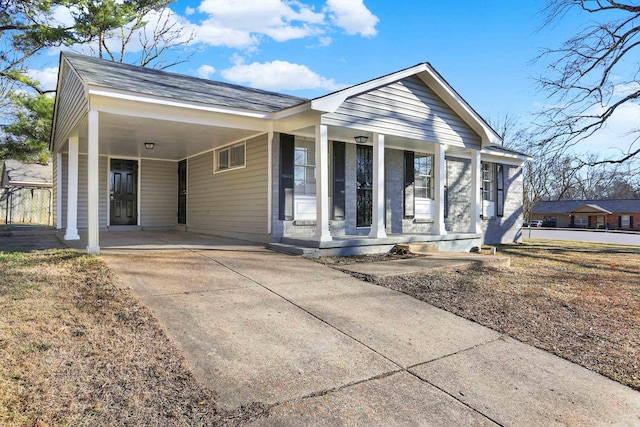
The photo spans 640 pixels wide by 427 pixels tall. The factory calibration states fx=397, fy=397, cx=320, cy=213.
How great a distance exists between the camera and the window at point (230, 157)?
31.4 feet

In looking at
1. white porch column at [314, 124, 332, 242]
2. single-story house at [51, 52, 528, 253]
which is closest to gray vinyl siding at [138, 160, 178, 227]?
single-story house at [51, 52, 528, 253]

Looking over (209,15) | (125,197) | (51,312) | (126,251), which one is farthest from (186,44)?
(51,312)

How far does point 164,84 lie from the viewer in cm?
787

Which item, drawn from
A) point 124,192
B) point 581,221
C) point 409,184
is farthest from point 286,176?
point 581,221

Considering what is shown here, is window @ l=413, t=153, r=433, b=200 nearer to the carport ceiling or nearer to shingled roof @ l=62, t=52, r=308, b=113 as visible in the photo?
shingled roof @ l=62, t=52, r=308, b=113

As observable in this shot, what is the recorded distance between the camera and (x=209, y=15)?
67.2 feet

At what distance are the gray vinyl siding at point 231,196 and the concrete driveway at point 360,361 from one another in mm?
3949

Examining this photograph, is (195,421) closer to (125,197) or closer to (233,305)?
(233,305)

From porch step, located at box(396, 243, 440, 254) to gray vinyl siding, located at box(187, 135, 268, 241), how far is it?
114 inches

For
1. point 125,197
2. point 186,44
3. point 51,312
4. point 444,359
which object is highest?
point 186,44

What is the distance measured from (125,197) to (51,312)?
968 cm

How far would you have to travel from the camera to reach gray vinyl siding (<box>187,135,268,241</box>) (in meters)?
8.79

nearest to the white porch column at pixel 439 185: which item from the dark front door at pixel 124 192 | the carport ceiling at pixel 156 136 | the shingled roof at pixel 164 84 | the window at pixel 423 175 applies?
the window at pixel 423 175

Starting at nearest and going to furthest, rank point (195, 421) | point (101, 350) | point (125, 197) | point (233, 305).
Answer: point (195, 421)
point (101, 350)
point (233, 305)
point (125, 197)
